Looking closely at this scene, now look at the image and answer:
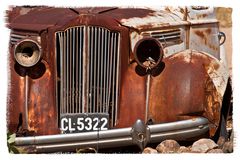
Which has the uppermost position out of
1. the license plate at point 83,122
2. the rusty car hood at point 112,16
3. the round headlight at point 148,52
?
the rusty car hood at point 112,16

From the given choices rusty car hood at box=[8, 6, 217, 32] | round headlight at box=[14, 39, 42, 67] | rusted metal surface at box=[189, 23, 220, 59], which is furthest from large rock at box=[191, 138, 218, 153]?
round headlight at box=[14, 39, 42, 67]

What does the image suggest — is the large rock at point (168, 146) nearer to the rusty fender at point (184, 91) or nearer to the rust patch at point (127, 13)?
the rusty fender at point (184, 91)

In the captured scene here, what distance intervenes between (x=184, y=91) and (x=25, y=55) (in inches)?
72.2

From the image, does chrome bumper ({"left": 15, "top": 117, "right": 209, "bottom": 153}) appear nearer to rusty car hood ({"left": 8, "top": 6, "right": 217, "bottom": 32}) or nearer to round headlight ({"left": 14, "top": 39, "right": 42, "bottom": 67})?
round headlight ({"left": 14, "top": 39, "right": 42, "bottom": 67})

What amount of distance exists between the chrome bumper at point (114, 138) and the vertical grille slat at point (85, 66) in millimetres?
284

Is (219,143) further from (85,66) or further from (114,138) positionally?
(85,66)

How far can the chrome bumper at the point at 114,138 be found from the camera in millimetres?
9133

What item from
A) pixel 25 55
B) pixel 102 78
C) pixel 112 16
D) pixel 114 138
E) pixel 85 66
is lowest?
pixel 114 138

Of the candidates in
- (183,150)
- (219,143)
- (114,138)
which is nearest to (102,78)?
(114,138)

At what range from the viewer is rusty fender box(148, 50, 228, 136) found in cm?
927

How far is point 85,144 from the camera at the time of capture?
9188 millimetres

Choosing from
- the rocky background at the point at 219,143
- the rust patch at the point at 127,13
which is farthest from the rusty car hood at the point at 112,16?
the rocky background at the point at 219,143

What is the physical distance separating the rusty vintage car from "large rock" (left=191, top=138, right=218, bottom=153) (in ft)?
0.34

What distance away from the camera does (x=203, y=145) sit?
30.8 feet
